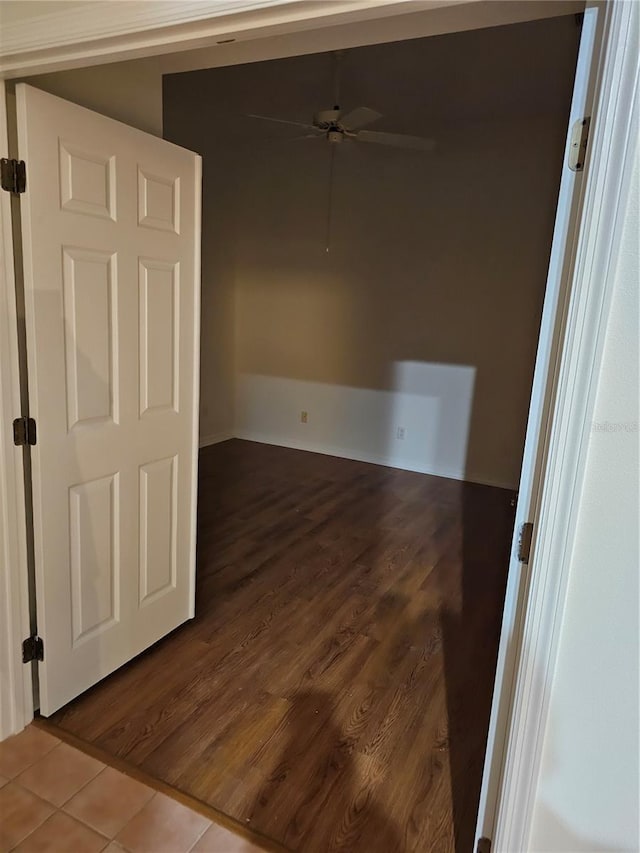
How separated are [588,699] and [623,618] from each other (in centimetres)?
19

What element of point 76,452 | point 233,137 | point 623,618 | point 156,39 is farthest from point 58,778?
point 233,137

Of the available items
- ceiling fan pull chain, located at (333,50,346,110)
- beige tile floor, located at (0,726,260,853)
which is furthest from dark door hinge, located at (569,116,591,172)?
ceiling fan pull chain, located at (333,50,346,110)

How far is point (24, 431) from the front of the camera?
172 cm

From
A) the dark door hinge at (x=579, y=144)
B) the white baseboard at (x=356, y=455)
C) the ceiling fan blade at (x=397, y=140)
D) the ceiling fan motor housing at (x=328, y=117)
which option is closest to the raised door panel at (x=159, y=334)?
the dark door hinge at (x=579, y=144)

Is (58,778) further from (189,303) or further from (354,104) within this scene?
(354,104)

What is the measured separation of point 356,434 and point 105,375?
12.7 feet

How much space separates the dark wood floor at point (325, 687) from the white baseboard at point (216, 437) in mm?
1944

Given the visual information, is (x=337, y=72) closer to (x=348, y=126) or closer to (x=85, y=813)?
(x=348, y=126)

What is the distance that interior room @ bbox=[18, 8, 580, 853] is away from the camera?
1.88 m

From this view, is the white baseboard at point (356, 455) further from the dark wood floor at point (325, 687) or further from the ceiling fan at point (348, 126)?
the ceiling fan at point (348, 126)

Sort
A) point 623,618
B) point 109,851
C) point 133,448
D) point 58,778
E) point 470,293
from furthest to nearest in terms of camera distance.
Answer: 1. point 470,293
2. point 133,448
3. point 58,778
4. point 109,851
5. point 623,618

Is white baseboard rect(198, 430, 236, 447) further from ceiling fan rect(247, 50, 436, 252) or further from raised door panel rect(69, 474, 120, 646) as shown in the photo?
raised door panel rect(69, 474, 120, 646)

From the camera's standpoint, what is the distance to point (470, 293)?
16.0 feet

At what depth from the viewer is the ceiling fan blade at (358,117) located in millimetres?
3392
